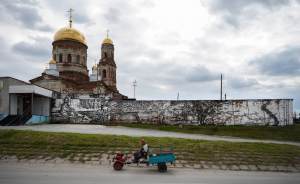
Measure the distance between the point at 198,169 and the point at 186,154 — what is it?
2.03 m

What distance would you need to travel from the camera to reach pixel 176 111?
3675cm

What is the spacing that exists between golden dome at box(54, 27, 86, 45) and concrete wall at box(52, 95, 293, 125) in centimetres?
1670

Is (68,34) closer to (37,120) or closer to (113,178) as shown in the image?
(37,120)

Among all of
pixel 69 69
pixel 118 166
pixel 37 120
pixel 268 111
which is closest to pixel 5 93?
pixel 37 120

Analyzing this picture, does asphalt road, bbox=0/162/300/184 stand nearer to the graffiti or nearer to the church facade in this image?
the graffiti

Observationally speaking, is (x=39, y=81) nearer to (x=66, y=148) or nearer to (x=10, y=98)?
(x=10, y=98)

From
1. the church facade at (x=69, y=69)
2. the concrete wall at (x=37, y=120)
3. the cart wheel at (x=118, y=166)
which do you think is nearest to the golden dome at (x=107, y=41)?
the church facade at (x=69, y=69)

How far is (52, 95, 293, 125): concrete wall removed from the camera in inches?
1355

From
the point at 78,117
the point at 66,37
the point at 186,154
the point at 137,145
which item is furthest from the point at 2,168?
the point at 66,37

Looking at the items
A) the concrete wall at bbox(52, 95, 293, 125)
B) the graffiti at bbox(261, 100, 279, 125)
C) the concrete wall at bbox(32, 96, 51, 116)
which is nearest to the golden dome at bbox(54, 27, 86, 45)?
the concrete wall at bbox(32, 96, 51, 116)

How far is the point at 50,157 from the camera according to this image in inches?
615

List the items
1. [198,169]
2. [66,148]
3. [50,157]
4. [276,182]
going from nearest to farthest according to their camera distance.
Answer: [276,182]
[198,169]
[50,157]
[66,148]

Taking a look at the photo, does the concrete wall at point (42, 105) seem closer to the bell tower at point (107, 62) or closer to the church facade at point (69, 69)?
the church facade at point (69, 69)

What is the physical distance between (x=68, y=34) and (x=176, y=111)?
87.2 feet
